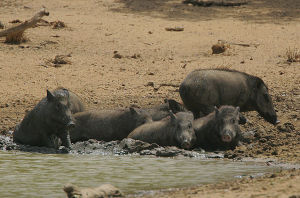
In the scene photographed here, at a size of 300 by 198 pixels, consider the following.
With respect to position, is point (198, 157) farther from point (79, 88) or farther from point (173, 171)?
point (79, 88)

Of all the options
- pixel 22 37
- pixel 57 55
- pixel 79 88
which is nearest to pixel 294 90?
pixel 79 88

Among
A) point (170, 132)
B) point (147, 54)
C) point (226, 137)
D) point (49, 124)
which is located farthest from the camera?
point (147, 54)

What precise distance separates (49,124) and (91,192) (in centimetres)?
453

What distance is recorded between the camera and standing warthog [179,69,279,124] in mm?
13086

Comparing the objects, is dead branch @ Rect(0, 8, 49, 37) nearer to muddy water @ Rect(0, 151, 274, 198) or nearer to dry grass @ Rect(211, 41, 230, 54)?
dry grass @ Rect(211, 41, 230, 54)

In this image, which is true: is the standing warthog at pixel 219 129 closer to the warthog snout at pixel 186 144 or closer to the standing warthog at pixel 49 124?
the warthog snout at pixel 186 144

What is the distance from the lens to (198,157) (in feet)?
37.2

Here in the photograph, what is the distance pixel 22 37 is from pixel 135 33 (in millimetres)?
3147

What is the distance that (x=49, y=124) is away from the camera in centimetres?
1232

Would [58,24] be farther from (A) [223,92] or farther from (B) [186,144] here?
(B) [186,144]

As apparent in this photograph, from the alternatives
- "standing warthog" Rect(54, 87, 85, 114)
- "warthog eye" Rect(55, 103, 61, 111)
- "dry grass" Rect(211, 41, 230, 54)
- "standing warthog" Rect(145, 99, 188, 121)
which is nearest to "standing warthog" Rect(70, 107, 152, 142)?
"standing warthog" Rect(145, 99, 188, 121)

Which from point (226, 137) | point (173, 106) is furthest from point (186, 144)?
point (173, 106)

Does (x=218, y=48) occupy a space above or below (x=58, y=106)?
below

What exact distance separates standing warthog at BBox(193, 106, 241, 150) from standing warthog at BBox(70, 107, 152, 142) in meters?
1.05
